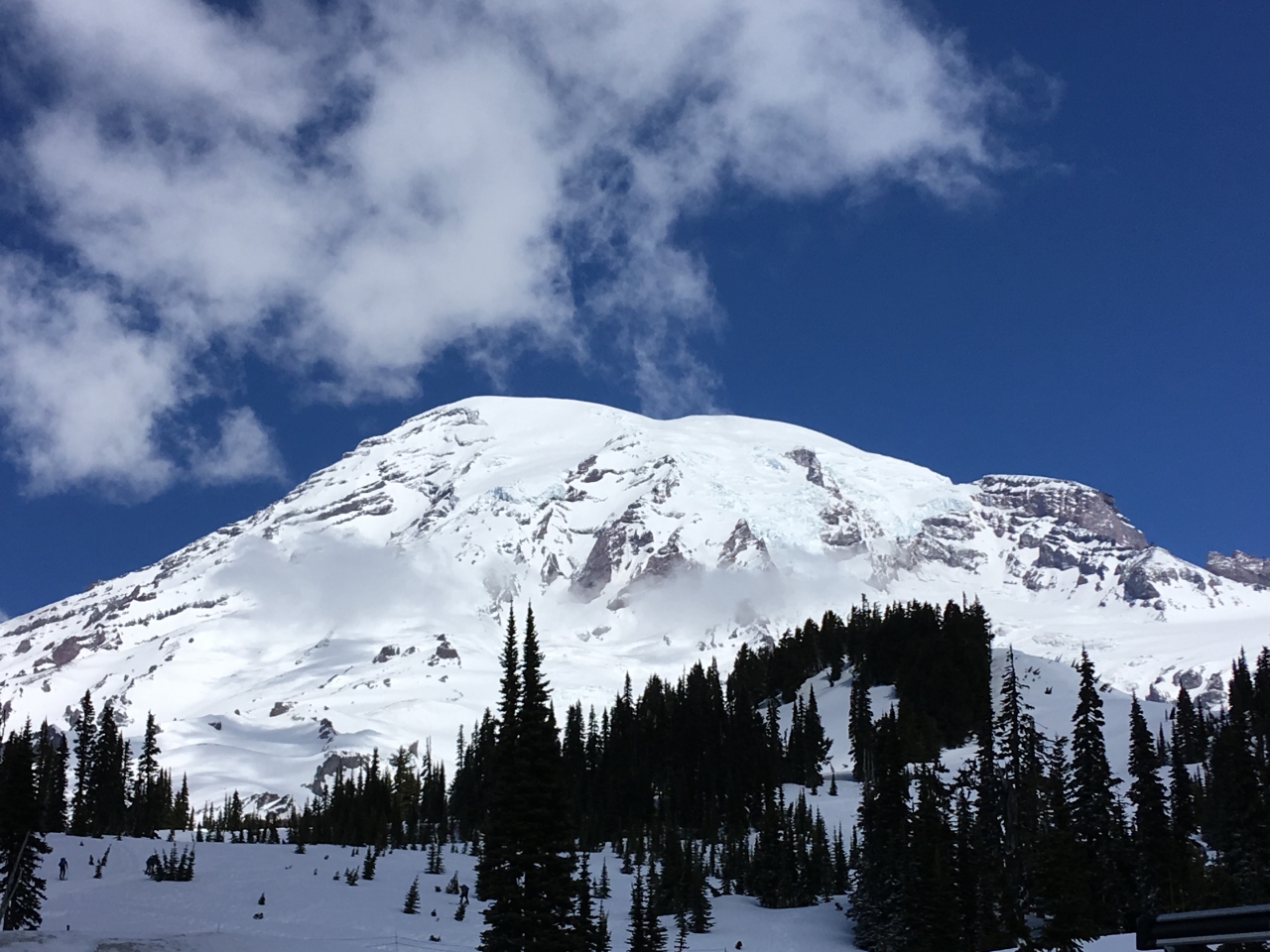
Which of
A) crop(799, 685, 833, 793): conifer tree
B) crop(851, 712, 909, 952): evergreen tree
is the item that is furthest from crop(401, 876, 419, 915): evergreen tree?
crop(799, 685, 833, 793): conifer tree

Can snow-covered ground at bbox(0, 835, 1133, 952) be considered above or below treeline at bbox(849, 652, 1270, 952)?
below

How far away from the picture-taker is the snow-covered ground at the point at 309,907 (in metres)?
61.3

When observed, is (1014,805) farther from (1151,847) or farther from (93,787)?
(93,787)

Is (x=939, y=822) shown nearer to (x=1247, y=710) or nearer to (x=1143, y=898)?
(x=1143, y=898)

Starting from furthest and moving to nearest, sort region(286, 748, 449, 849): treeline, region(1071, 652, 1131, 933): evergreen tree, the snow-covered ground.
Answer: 1. region(286, 748, 449, 849): treeline
2. region(1071, 652, 1131, 933): evergreen tree
3. the snow-covered ground

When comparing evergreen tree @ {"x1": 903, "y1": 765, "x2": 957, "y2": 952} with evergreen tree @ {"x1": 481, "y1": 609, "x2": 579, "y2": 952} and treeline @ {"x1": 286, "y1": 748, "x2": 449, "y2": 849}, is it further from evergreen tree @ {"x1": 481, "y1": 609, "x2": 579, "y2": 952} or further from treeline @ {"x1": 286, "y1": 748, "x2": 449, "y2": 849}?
treeline @ {"x1": 286, "y1": 748, "x2": 449, "y2": 849}

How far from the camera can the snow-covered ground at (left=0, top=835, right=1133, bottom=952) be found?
61344mm

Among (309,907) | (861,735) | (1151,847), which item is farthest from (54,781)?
(1151,847)

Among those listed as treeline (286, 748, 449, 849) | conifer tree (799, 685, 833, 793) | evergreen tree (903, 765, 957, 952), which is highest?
conifer tree (799, 685, 833, 793)

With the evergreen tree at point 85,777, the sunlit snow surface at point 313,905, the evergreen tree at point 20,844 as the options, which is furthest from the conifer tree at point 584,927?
the evergreen tree at point 85,777

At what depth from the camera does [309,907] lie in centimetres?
7012

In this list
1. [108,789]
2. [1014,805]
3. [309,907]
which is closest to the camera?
[1014,805]

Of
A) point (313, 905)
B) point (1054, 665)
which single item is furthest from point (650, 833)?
point (1054, 665)

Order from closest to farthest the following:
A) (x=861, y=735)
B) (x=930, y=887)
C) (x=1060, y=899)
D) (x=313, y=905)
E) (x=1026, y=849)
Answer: (x=1060, y=899) < (x=930, y=887) < (x=1026, y=849) < (x=313, y=905) < (x=861, y=735)
